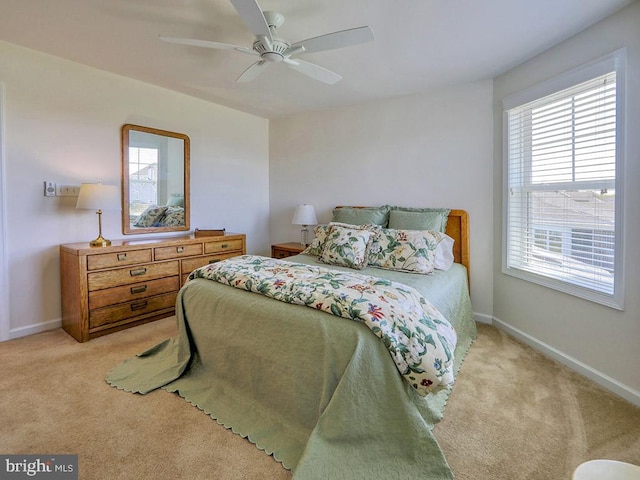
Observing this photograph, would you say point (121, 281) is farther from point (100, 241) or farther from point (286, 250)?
point (286, 250)

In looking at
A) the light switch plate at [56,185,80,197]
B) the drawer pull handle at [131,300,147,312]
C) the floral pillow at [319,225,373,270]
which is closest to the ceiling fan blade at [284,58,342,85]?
the floral pillow at [319,225,373,270]

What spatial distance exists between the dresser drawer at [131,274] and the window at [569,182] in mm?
3211

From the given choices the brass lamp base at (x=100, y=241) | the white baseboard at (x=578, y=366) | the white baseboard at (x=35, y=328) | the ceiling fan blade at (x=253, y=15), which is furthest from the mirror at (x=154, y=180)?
the white baseboard at (x=578, y=366)

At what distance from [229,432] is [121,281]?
1879mm

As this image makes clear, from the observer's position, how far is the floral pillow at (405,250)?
2559mm

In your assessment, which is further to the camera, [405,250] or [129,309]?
[129,309]

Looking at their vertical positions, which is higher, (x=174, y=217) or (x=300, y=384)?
(x=174, y=217)

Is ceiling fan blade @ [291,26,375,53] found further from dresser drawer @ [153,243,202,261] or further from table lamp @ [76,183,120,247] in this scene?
dresser drawer @ [153,243,202,261]

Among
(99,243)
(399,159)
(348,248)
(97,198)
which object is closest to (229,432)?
(348,248)

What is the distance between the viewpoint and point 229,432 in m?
1.59

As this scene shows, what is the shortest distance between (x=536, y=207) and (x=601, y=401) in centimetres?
142

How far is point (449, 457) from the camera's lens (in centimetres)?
142

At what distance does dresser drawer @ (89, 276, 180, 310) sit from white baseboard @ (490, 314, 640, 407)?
127 inches

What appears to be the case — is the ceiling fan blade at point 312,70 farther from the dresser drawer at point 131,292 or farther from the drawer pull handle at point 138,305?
the drawer pull handle at point 138,305
